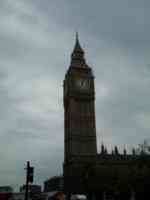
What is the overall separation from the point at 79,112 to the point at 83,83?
32.2 ft

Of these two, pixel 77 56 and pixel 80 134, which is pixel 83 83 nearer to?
pixel 77 56

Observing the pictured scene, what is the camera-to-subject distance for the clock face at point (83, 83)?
372 feet

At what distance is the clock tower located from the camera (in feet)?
352

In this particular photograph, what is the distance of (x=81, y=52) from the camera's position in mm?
126000

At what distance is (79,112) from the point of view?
362 ft

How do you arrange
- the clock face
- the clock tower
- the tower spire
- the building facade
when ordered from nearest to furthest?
the building facade → the clock tower → the clock face → the tower spire

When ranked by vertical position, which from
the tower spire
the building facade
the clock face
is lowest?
the building facade

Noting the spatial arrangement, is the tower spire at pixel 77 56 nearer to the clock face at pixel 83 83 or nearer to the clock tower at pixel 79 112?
the clock tower at pixel 79 112

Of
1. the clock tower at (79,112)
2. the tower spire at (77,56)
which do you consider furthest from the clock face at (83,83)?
the tower spire at (77,56)

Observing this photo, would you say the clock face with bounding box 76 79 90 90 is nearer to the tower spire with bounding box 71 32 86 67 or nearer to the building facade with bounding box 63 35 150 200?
the building facade with bounding box 63 35 150 200

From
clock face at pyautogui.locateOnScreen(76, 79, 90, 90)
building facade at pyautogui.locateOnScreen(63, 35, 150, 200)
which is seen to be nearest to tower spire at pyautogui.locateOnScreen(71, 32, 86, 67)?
building facade at pyautogui.locateOnScreen(63, 35, 150, 200)

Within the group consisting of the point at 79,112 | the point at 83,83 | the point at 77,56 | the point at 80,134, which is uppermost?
the point at 77,56

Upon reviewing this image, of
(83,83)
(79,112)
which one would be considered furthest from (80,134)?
(83,83)

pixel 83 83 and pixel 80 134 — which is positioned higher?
pixel 83 83
